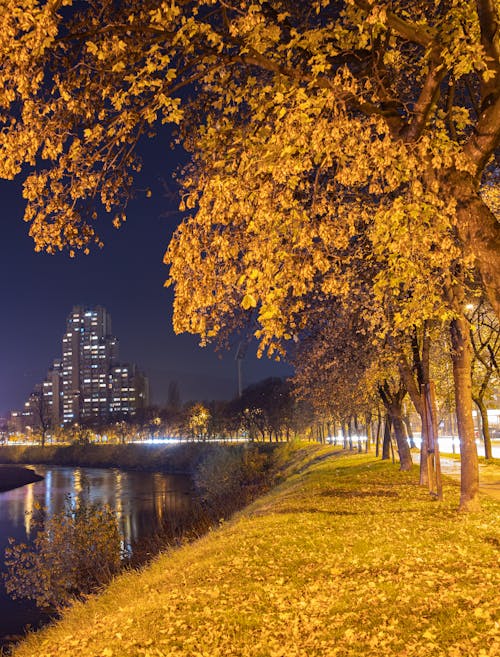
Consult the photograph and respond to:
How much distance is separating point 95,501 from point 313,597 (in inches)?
2024

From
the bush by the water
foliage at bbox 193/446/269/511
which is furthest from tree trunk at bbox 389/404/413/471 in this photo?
foliage at bbox 193/446/269/511

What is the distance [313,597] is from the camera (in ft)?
31.1

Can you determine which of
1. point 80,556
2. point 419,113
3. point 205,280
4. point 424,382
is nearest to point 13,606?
point 80,556

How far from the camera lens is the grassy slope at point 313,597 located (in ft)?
25.6

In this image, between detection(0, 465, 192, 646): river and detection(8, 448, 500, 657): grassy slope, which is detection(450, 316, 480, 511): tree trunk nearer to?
detection(8, 448, 500, 657): grassy slope

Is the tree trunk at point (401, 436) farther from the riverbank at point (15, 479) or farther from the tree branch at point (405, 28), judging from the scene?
the riverbank at point (15, 479)

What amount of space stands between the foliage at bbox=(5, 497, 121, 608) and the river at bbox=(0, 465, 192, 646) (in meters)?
0.79

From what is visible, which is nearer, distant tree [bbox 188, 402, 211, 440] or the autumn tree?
the autumn tree

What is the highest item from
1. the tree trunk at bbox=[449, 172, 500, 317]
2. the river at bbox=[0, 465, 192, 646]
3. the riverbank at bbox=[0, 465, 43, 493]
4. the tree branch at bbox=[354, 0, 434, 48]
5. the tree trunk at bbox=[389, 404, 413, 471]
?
the tree branch at bbox=[354, 0, 434, 48]

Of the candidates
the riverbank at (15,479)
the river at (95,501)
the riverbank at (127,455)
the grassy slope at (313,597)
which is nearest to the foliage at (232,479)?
the river at (95,501)

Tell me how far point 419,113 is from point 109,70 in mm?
4519

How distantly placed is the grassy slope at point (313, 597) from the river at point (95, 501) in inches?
361

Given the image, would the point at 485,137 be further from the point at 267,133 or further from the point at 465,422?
the point at 465,422

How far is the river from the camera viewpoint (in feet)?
72.4
